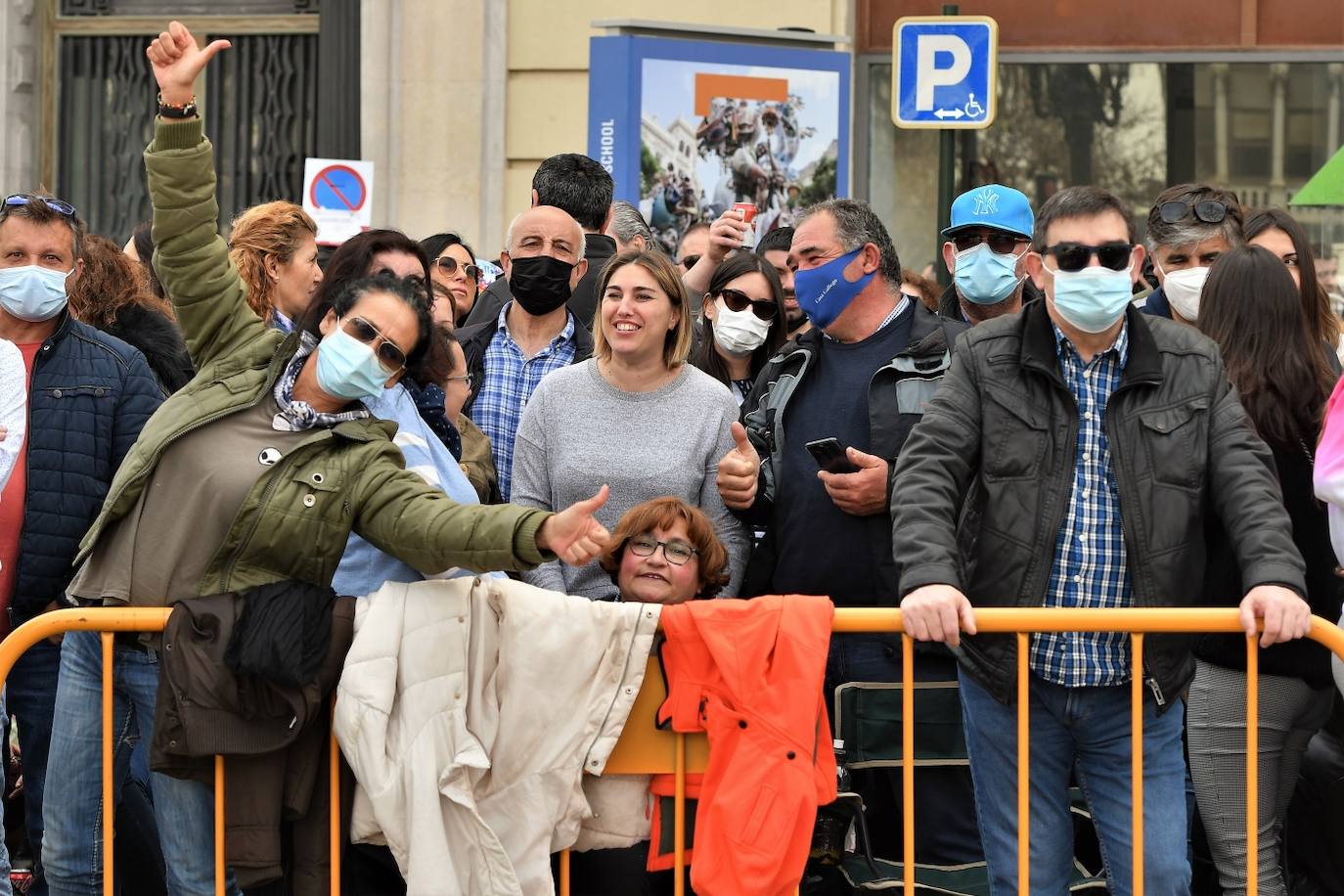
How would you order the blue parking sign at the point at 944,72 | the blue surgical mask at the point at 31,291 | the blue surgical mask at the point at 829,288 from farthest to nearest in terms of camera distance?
1. the blue parking sign at the point at 944,72
2. the blue surgical mask at the point at 829,288
3. the blue surgical mask at the point at 31,291

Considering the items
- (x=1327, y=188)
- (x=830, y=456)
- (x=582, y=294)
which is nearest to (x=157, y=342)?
(x=582, y=294)

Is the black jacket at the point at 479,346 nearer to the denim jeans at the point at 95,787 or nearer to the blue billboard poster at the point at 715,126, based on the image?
the denim jeans at the point at 95,787

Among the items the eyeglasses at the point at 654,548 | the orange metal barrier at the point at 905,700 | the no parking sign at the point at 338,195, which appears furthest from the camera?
the no parking sign at the point at 338,195

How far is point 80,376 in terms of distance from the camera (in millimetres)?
5301

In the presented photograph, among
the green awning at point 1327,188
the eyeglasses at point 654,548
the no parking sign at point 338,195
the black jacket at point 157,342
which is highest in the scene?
the no parking sign at point 338,195

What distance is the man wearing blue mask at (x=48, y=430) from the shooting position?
5.14 metres

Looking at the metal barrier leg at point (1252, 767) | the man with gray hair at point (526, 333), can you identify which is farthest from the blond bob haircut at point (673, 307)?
the metal barrier leg at point (1252, 767)

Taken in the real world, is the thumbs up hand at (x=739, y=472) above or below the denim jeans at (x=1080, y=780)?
above

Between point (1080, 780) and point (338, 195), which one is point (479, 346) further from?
point (338, 195)

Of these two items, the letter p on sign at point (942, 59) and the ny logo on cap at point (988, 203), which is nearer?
the ny logo on cap at point (988, 203)

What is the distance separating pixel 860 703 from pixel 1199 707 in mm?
878

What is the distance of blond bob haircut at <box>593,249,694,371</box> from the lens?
5461 mm

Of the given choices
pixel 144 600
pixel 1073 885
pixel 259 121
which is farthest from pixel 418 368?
pixel 259 121

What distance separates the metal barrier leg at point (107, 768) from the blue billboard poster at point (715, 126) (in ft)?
16.1
